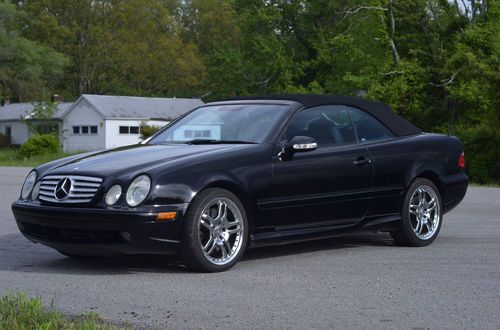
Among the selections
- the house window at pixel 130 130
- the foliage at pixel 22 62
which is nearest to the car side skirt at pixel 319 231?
the house window at pixel 130 130

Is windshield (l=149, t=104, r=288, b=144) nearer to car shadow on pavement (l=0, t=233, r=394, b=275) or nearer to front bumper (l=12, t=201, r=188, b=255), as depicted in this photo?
car shadow on pavement (l=0, t=233, r=394, b=275)

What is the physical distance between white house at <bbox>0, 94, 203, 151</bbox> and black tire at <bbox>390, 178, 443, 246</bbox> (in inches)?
2280

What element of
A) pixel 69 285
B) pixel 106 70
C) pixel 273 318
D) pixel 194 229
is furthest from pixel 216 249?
pixel 106 70

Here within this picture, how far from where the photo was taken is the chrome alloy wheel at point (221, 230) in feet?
24.6

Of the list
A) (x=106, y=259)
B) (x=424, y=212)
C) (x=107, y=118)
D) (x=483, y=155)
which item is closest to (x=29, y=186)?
(x=106, y=259)

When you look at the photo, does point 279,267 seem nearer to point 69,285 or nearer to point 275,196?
point 275,196

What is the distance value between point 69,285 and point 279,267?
189 centimetres

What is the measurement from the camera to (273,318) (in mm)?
5641

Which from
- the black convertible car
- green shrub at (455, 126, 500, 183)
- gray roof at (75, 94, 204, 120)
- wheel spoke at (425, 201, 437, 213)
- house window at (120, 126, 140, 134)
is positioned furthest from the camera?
house window at (120, 126, 140, 134)

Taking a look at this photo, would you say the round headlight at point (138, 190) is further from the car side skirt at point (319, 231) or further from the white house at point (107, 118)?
the white house at point (107, 118)

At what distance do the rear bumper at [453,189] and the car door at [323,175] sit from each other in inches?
49.1

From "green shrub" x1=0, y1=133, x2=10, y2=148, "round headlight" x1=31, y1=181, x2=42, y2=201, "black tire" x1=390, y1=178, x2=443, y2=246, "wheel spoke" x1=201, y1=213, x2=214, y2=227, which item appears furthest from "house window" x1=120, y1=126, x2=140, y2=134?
"wheel spoke" x1=201, y1=213, x2=214, y2=227

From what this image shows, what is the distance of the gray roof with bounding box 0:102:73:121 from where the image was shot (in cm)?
7209

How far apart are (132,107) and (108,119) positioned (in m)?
2.56
